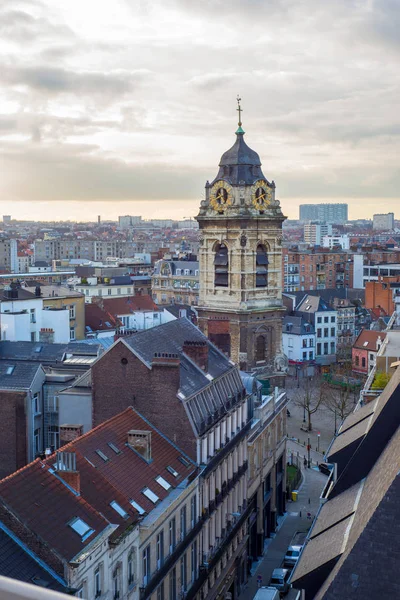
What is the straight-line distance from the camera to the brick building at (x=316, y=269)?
157m

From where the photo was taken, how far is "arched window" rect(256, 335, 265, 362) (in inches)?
2381

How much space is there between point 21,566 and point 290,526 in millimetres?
34217

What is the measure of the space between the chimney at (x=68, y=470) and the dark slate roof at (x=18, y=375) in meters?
13.7

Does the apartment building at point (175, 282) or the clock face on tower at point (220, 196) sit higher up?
the clock face on tower at point (220, 196)

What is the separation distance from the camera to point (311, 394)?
95.2 m

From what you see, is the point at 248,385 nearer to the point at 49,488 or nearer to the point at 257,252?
the point at 257,252

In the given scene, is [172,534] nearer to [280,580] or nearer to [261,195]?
[280,580]

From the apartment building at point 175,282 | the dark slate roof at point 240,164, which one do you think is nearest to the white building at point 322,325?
the apartment building at point 175,282

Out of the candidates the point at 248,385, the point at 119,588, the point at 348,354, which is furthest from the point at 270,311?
the point at 348,354

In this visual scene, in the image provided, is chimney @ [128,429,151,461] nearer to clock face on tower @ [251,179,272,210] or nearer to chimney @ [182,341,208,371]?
chimney @ [182,341,208,371]

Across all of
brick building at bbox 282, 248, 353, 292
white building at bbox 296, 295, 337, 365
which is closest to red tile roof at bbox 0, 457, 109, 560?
white building at bbox 296, 295, 337, 365

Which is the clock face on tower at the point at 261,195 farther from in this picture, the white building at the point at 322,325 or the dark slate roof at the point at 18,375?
the white building at the point at 322,325

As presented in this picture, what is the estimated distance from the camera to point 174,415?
118 feet

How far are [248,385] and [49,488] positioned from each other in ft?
84.0
